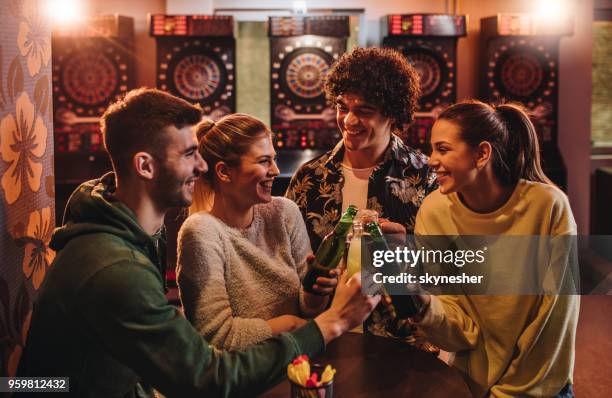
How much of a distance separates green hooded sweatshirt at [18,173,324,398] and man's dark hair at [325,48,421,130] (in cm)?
115

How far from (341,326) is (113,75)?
170 inches

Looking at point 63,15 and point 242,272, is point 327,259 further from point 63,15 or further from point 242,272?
point 63,15

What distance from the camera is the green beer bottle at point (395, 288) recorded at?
1.56 meters

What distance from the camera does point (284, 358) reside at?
134 cm

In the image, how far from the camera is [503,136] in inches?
76.6

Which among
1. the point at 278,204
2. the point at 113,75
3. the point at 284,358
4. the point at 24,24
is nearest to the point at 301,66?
the point at 113,75

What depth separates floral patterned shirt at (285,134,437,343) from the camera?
2217mm

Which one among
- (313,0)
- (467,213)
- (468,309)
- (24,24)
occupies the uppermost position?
(313,0)

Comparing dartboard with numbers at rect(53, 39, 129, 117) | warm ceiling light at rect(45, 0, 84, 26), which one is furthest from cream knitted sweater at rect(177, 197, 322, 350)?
warm ceiling light at rect(45, 0, 84, 26)

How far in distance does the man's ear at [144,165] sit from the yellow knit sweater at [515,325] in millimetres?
893

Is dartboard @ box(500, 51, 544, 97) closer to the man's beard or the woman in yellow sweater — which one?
the woman in yellow sweater

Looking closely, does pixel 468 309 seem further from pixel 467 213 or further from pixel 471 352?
pixel 467 213

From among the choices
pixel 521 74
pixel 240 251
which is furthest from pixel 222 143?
pixel 521 74

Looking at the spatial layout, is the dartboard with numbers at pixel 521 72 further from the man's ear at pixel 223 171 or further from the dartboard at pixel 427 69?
the man's ear at pixel 223 171
